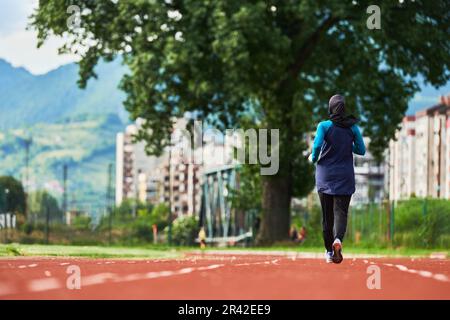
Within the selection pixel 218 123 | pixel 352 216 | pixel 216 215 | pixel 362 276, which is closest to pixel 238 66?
pixel 218 123

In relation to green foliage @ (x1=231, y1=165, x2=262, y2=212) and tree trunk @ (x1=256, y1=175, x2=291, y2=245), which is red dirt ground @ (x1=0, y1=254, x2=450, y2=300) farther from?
green foliage @ (x1=231, y1=165, x2=262, y2=212)

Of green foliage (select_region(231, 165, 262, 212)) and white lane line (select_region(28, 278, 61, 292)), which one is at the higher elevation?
green foliage (select_region(231, 165, 262, 212))

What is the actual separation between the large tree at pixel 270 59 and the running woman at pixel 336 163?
2005 cm

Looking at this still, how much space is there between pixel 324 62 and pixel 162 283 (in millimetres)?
31987

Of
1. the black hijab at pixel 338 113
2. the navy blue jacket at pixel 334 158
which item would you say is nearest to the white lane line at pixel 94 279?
the navy blue jacket at pixel 334 158

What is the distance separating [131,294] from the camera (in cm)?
957

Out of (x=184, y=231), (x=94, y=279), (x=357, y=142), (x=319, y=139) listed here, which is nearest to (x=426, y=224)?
(x=357, y=142)

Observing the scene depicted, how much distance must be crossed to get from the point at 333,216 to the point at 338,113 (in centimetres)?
134

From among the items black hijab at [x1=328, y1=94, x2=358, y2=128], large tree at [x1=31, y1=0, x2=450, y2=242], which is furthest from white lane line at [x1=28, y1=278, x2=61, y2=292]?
large tree at [x1=31, y1=0, x2=450, y2=242]

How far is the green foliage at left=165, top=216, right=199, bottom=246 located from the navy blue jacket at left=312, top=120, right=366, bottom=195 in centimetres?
6312

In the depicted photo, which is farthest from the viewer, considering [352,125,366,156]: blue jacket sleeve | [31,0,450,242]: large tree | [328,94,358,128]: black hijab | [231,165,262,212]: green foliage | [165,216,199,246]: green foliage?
[165,216,199,246]: green foliage

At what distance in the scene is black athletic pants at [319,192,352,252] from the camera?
15.0m

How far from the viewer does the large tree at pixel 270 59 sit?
36.5 m
